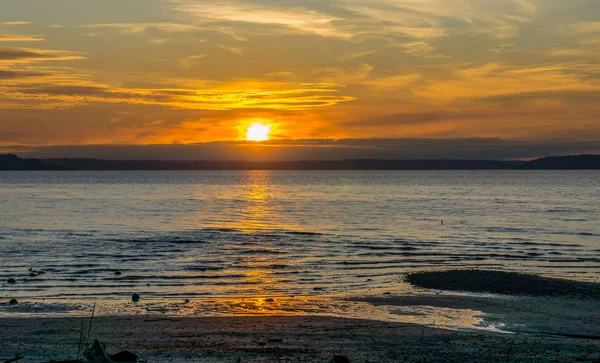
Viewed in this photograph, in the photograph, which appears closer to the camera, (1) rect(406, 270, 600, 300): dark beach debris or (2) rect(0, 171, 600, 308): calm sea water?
(1) rect(406, 270, 600, 300): dark beach debris

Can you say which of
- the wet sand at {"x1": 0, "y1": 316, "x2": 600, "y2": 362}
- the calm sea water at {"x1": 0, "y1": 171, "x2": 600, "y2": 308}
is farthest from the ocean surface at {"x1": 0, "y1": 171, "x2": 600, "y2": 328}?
the wet sand at {"x1": 0, "y1": 316, "x2": 600, "y2": 362}

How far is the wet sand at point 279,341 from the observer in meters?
15.0

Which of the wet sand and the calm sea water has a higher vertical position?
the wet sand

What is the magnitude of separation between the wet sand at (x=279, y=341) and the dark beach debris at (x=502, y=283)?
862 cm

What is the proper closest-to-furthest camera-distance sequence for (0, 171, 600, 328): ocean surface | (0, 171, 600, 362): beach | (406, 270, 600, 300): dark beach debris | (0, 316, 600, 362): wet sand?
(0, 316, 600, 362): wet sand → (0, 171, 600, 362): beach → (406, 270, 600, 300): dark beach debris → (0, 171, 600, 328): ocean surface

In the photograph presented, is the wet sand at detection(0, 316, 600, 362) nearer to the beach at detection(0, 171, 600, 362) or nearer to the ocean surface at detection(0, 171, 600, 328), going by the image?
the beach at detection(0, 171, 600, 362)

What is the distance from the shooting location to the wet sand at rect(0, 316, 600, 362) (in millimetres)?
14969

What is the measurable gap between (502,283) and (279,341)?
15068 mm

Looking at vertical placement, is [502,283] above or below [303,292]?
below

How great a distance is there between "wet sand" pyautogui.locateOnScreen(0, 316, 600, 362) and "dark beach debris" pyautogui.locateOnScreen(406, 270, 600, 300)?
862 centimetres

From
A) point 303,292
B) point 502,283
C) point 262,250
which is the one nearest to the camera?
point 303,292

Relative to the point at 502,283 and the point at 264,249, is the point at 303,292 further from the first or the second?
the point at 264,249

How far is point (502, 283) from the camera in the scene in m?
28.7

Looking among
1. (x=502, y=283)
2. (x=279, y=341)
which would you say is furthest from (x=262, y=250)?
(x=279, y=341)
